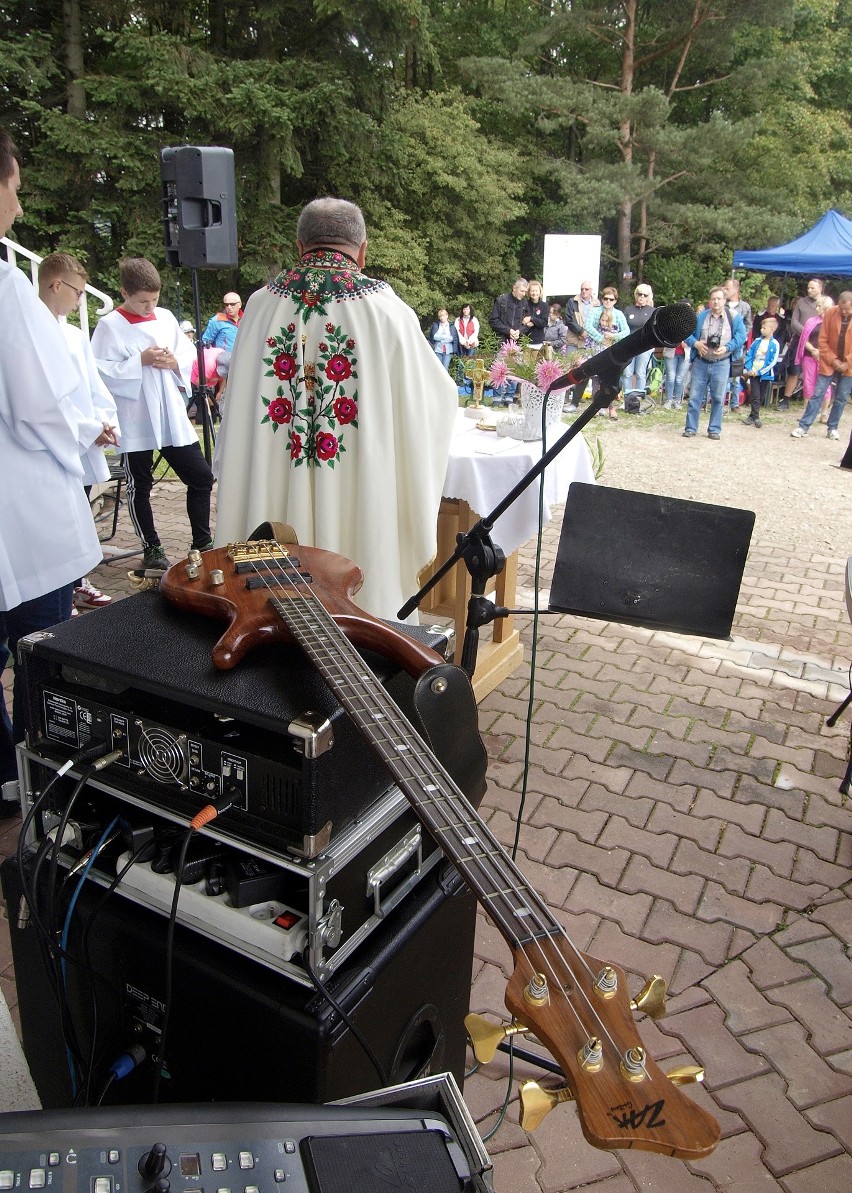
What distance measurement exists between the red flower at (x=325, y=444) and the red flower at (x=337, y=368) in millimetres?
192

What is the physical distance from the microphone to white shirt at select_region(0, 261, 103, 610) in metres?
1.56

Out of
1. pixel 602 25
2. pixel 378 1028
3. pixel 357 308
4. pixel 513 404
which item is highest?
pixel 602 25

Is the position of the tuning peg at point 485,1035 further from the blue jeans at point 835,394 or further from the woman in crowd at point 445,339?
the woman in crowd at point 445,339

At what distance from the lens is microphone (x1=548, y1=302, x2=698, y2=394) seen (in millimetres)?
1684

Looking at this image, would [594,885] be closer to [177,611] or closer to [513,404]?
[177,611]

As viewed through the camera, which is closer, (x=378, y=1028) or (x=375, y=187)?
(x=378, y=1028)

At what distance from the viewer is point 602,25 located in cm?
1967

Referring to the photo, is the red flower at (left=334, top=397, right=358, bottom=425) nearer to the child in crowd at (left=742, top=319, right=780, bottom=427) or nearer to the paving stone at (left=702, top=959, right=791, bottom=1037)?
the paving stone at (left=702, top=959, right=791, bottom=1037)

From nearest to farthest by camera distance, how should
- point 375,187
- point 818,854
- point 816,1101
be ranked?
1. point 816,1101
2. point 818,854
3. point 375,187

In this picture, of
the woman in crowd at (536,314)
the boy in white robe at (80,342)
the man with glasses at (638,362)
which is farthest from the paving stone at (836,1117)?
the woman in crowd at (536,314)

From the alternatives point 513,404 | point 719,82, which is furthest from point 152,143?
point 513,404

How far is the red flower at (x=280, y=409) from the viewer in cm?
Result: 308

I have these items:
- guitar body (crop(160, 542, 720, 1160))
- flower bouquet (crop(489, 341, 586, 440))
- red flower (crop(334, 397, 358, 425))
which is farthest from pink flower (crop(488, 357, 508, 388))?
guitar body (crop(160, 542, 720, 1160))

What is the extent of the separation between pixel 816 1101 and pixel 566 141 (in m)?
23.6
